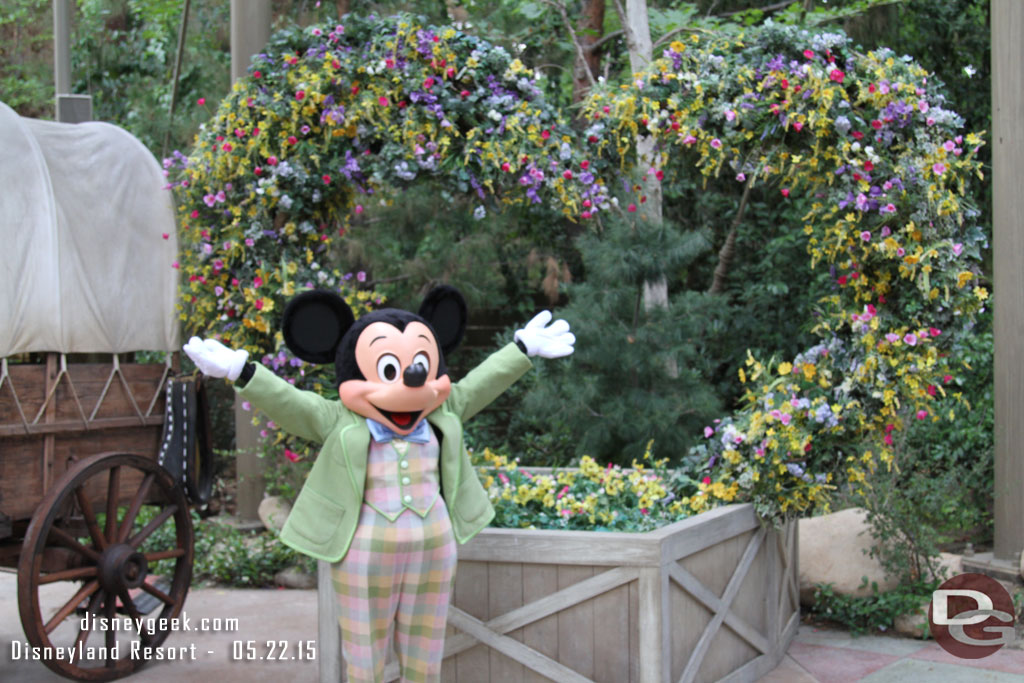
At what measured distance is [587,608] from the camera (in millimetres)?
3492

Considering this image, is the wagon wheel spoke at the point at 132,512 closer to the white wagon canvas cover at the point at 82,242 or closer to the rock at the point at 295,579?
the white wagon canvas cover at the point at 82,242

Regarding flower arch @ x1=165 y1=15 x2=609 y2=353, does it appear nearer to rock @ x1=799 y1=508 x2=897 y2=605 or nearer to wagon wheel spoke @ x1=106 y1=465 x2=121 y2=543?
wagon wheel spoke @ x1=106 y1=465 x2=121 y2=543

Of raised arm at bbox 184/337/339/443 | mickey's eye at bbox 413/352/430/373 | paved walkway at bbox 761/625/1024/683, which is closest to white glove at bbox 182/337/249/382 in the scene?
raised arm at bbox 184/337/339/443

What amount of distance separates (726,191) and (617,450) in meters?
3.65

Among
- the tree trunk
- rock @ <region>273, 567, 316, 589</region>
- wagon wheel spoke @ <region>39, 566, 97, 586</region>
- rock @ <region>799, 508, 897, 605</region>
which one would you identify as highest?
the tree trunk

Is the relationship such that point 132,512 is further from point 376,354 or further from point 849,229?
point 849,229

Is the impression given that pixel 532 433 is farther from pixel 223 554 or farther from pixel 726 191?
pixel 726 191

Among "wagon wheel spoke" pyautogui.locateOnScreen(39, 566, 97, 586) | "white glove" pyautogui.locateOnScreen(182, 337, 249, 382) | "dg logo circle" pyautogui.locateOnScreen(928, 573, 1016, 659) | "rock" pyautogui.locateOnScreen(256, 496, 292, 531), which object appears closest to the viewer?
"white glove" pyautogui.locateOnScreen(182, 337, 249, 382)

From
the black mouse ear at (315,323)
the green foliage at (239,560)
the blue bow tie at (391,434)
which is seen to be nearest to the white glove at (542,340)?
the blue bow tie at (391,434)

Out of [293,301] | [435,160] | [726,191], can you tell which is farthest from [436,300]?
[726,191]

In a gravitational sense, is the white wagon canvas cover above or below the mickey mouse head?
above

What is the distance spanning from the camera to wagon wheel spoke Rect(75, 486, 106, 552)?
387 centimetres

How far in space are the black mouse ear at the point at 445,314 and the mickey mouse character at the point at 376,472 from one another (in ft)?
0.59

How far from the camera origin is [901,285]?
423 cm
